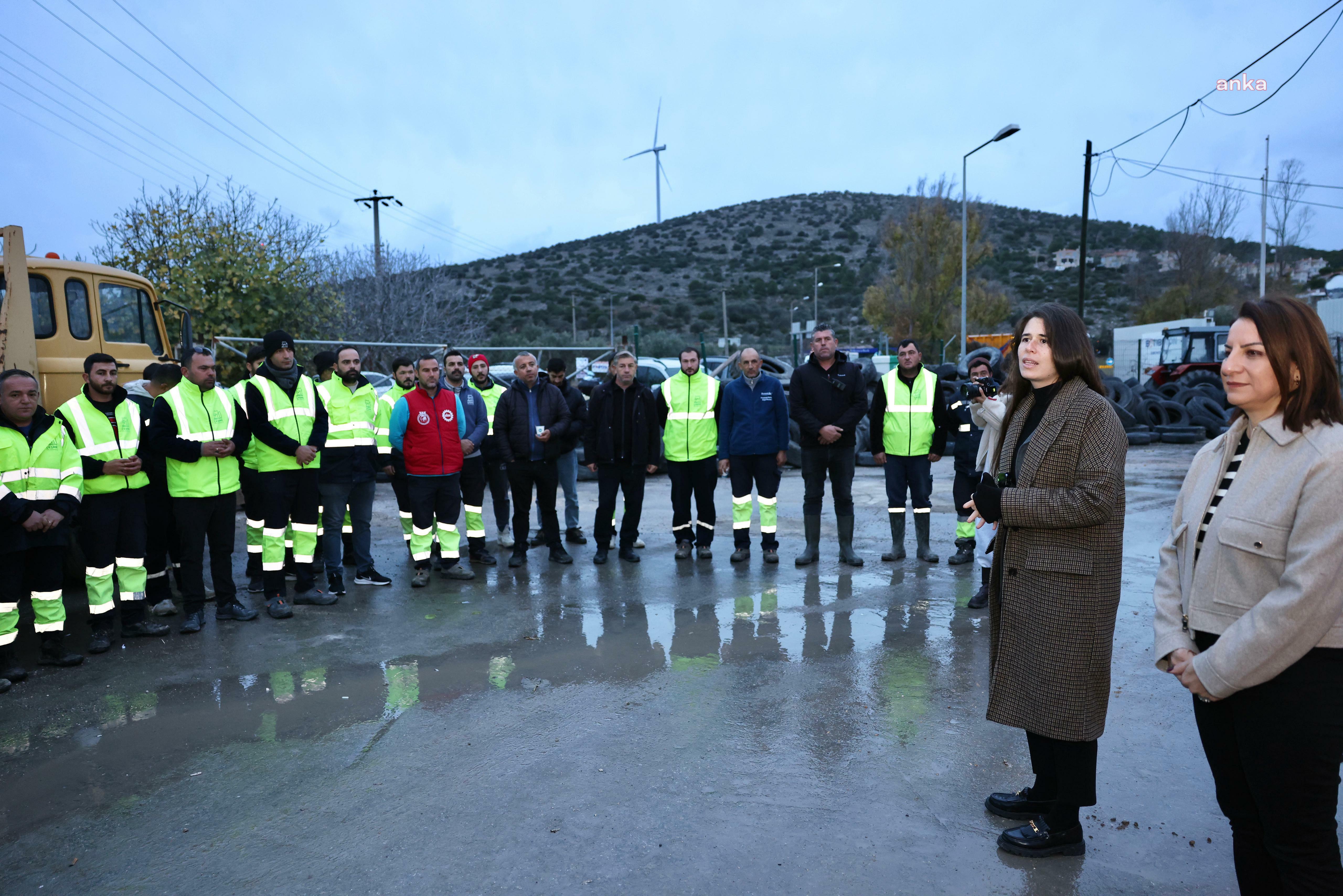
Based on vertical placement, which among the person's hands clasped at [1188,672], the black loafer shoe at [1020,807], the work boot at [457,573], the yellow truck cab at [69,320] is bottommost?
the work boot at [457,573]

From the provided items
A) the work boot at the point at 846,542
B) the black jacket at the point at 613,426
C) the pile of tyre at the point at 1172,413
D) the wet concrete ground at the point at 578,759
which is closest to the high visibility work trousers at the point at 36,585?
the wet concrete ground at the point at 578,759

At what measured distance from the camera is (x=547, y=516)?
349 inches

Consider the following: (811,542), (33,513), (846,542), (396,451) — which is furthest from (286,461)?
(846,542)

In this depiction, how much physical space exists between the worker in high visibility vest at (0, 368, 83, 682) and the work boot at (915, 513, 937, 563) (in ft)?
21.7

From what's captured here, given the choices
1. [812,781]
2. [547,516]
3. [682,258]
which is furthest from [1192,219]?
[812,781]

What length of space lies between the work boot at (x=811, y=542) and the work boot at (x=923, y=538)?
35.7 inches

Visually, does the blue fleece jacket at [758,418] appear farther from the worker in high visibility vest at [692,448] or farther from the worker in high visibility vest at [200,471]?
the worker in high visibility vest at [200,471]

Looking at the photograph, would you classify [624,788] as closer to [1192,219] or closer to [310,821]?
[310,821]

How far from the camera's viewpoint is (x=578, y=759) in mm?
4117

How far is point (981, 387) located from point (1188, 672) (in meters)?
4.13

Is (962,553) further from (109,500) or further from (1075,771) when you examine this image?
(109,500)

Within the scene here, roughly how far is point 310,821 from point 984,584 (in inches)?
199

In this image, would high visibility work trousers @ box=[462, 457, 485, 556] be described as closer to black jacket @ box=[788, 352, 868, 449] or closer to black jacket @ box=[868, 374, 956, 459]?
black jacket @ box=[788, 352, 868, 449]

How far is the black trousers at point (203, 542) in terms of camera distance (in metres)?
6.51
